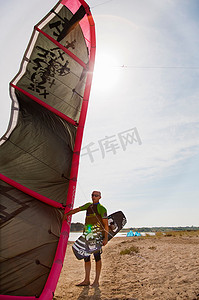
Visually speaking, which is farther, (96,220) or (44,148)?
(96,220)

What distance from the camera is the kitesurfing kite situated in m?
2.87

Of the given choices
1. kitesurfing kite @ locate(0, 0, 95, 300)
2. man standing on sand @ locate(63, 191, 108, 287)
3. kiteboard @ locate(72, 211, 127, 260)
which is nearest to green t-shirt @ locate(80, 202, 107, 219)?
Answer: man standing on sand @ locate(63, 191, 108, 287)

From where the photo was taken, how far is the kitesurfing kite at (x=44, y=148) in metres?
2.87

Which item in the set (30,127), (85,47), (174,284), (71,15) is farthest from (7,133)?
(174,284)

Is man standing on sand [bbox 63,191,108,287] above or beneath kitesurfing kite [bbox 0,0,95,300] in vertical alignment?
beneath

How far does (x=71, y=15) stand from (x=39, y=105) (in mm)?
2347

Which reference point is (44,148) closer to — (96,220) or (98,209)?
(98,209)

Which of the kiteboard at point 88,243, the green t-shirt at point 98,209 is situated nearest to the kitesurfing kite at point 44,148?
the green t-shirt at point 98,209

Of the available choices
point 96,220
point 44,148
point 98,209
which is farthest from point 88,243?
point 44,148

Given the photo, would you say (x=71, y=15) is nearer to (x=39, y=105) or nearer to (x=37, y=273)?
(x=39, y=105)

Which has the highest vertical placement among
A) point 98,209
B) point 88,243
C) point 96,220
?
point 98,209

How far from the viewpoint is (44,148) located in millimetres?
3611

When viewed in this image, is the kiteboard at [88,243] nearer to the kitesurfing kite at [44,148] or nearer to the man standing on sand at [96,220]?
the man standing on sand at [96,220]

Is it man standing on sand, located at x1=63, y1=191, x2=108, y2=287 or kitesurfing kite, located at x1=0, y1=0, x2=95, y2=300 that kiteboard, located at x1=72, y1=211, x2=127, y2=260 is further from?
kitesurfing kite, located at x1=0, y1=0, x2=95, y2=300
